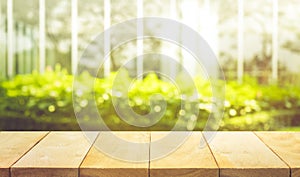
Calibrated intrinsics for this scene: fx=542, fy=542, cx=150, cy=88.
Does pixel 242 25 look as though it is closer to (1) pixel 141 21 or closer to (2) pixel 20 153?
(1) pixel 141 21

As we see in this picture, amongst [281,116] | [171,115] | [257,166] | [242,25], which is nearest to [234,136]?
[257,166]

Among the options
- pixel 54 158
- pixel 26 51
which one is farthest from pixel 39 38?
pixel 54 158

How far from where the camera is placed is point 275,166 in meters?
1.75

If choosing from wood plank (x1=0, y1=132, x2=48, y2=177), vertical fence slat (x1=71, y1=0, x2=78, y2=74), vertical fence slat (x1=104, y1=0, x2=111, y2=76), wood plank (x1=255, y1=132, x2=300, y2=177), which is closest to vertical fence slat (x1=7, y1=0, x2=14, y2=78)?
vertical fence slat (x1=71, y1=0, x2=78, y2=74)

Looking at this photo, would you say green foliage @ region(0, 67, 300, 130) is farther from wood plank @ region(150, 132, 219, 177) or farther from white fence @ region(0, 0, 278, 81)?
wood plank @ region(150, 132, 219, 177)

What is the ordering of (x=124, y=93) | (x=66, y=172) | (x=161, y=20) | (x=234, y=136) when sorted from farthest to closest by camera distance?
(x=161, y=20) → (x=124, y=93) → (x=234, y=136) → (x=66, y=172)

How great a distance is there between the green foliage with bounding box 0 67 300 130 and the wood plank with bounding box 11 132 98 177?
7.37 feet

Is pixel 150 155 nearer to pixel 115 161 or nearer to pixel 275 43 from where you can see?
pixel 115 161

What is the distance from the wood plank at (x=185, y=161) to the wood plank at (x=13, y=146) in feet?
1.55

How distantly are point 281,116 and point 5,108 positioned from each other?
241 centimetres

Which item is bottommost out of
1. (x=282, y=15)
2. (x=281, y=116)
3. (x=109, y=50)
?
(x=281, y=116)

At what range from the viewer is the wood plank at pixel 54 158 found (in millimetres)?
1732

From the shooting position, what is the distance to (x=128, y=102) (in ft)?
14.9

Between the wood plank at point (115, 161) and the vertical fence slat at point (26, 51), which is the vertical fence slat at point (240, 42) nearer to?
the vertical fence slat at point (26, 51)
